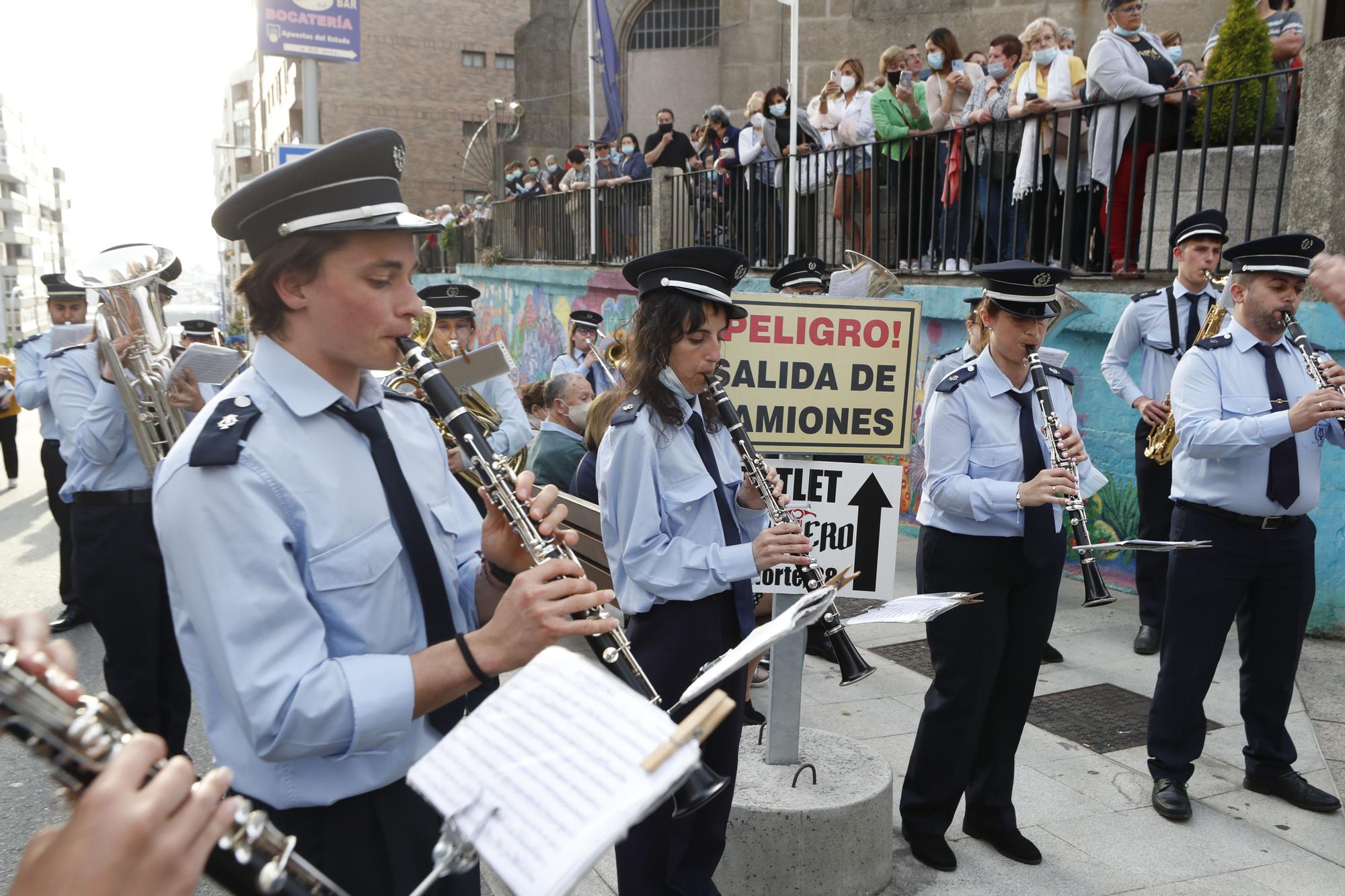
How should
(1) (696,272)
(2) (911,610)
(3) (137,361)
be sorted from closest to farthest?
(2) (911,610) < (1) (696,272) < (3) (137,361)

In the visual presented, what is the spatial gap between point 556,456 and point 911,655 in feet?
8.38

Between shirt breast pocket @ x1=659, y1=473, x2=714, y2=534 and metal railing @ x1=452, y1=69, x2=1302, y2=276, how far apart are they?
5414 millimetres

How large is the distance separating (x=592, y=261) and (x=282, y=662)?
53.1 ft

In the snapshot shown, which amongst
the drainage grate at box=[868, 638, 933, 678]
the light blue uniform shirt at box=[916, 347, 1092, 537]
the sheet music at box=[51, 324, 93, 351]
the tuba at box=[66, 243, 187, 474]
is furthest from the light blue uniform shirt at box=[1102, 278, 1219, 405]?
the sheet music at box=[51, 324, 93, 351]

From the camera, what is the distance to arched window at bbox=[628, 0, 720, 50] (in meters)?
23.9

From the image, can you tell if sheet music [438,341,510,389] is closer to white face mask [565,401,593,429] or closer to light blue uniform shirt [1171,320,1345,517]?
light blue uniform shirt [1171,320,1345,517]

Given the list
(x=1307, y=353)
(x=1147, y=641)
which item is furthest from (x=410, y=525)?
(x=1147, y=641)

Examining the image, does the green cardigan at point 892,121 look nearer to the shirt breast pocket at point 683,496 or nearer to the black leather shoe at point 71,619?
the shirt breast pocket at point 683,496

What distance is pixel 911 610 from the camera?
296 centimetres

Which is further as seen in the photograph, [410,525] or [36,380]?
[36,380]

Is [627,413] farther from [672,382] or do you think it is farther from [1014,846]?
[1014,846]

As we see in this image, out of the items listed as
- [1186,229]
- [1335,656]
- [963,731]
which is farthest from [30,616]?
[1335,656]

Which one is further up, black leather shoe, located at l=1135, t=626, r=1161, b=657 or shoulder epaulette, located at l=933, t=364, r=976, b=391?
shoulder epaulette, located at l=933, t=364, r=976, b=391

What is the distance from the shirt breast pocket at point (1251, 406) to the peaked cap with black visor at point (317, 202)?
12.1 feet
